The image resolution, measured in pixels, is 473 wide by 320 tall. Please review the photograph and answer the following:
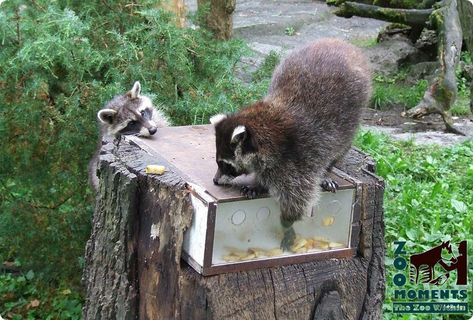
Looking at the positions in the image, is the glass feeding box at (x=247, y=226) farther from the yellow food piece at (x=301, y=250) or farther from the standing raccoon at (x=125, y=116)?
the standing raccoon at (x=125, y=116)

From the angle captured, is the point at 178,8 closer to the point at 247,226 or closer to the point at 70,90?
the point at 70,90

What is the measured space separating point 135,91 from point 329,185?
2.02 m

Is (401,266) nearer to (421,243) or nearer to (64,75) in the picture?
(421,243)

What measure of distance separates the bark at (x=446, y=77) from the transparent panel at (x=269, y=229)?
498cm

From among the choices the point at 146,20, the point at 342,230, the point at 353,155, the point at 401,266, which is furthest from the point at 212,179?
the point at 146,20

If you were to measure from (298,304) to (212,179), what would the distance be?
0.70 metres

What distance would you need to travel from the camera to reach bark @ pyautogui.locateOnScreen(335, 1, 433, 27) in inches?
380

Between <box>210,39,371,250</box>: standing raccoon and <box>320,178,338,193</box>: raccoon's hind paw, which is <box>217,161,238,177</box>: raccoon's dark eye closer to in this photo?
<box>210,39,371,250</box>: standing raccoon

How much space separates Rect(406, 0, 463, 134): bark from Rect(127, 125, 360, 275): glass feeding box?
481 centimetres

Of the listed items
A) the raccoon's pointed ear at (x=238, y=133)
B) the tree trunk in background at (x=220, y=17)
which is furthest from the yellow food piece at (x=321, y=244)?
the tree trunk in background at (x=220, y=17)

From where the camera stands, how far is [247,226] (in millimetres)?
3273

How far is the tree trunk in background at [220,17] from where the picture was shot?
6.71 m

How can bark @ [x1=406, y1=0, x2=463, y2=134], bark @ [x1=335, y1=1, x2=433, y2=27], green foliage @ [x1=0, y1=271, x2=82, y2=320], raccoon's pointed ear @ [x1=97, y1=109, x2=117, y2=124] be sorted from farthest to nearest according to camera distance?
bark @ [x1=335, y1=1, x2=433, y2=27]
bark @ [x1=406, y1=0, x2=463, y2=134]
green foliage @ [x1=0, y1=271, x2=82, y2=320]
raccoon's pointed ear @ [x1=97, y1=109, x2=117, y2=124]

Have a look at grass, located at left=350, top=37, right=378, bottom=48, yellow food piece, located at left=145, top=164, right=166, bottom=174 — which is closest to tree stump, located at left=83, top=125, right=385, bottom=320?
yellow food piece, located at left=145, top=164, right=166, bottom=174
